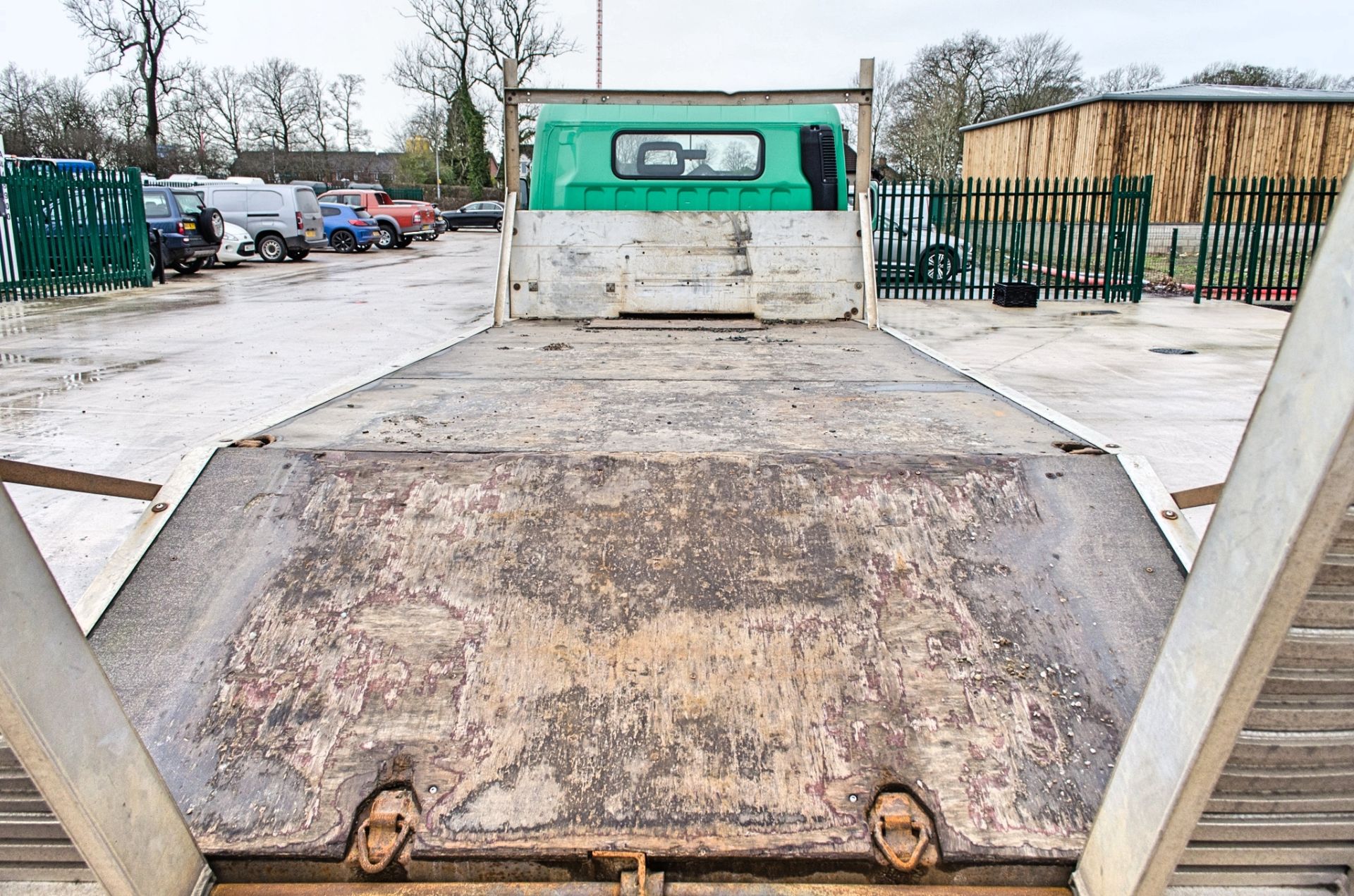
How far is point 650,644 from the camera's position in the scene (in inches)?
63.0

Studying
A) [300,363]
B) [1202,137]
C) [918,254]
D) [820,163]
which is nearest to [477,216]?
[1202,137]

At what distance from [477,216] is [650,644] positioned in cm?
3497

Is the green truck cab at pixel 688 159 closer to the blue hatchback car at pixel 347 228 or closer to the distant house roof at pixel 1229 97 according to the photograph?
the distant house roof at pixel 1229 97

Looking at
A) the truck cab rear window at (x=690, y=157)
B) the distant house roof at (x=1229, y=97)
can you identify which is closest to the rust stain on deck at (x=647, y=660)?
the truck cab rear window at (x=690, y=157)

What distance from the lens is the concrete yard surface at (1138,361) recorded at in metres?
4.89

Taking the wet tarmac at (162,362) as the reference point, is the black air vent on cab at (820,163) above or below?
above

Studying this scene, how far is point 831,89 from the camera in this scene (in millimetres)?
4898

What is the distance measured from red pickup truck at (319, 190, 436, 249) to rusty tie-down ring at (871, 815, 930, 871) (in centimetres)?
2495

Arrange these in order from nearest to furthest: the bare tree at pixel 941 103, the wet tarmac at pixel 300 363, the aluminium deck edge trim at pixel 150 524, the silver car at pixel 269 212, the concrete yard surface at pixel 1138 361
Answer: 1. the aluminium deck edge trim at pixel 150 524
2. the wet tarmac at pixel 300 363
3. the concrete yard surface at pixel 1138 361
4. the silver car at pixel 269 212
5. the bare tree at pixel 941 103

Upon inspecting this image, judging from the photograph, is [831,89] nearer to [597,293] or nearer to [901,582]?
[597,293]

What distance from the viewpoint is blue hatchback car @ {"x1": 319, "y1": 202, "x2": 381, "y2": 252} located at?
73.5 ft

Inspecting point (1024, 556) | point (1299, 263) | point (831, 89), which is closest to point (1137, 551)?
point (1024, 556)

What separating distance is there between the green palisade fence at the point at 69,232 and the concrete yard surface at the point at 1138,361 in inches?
454

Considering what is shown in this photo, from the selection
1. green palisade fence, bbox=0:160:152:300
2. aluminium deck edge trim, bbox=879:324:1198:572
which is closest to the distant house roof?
green palisade fence, bbox=0:160:152:300
